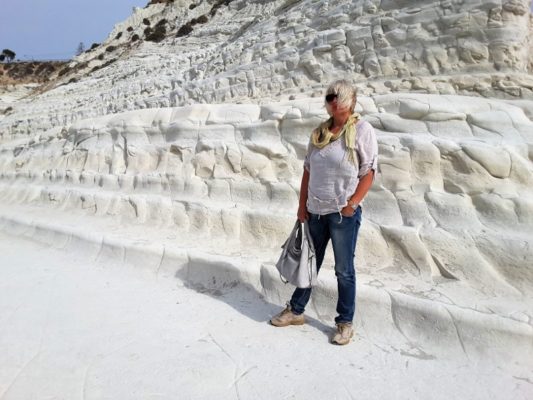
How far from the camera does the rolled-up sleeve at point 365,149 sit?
2.07 m

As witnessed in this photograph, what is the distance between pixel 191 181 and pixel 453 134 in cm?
261

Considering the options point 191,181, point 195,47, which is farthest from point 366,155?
point 195,47

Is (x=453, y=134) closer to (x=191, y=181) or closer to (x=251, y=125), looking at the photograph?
(x=251, y=125)

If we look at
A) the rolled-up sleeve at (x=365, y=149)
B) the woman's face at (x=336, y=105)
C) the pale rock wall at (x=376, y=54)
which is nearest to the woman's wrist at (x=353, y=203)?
the rolled-up sleeve at (x=365, y=149)

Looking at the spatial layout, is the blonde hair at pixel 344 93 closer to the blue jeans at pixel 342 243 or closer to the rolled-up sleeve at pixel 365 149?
the rolled-up sleeve at pixel 365 149

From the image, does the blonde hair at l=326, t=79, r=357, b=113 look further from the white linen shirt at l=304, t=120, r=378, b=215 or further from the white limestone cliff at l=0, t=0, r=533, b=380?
the white limestone cliff at l=0, t=0, r=533, b=380

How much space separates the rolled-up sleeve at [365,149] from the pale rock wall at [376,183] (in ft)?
3.13

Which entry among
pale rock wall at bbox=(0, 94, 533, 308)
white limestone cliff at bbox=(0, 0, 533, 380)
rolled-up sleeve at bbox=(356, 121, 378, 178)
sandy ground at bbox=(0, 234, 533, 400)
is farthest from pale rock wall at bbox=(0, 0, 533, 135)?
sandy ground at bbox=(0, 234, 533, 400)

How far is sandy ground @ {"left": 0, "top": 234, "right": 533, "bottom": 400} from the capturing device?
1.90 m

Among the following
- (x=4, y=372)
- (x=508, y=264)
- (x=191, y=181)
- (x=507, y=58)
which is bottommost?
(x=4, y=372)

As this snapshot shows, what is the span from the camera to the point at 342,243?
2.16 meters

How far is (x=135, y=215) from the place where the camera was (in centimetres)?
439

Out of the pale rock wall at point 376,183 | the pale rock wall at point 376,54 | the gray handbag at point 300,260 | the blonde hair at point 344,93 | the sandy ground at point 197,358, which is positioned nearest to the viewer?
the sandy ground at point 197,358

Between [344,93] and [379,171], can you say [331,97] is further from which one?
[379,171]
